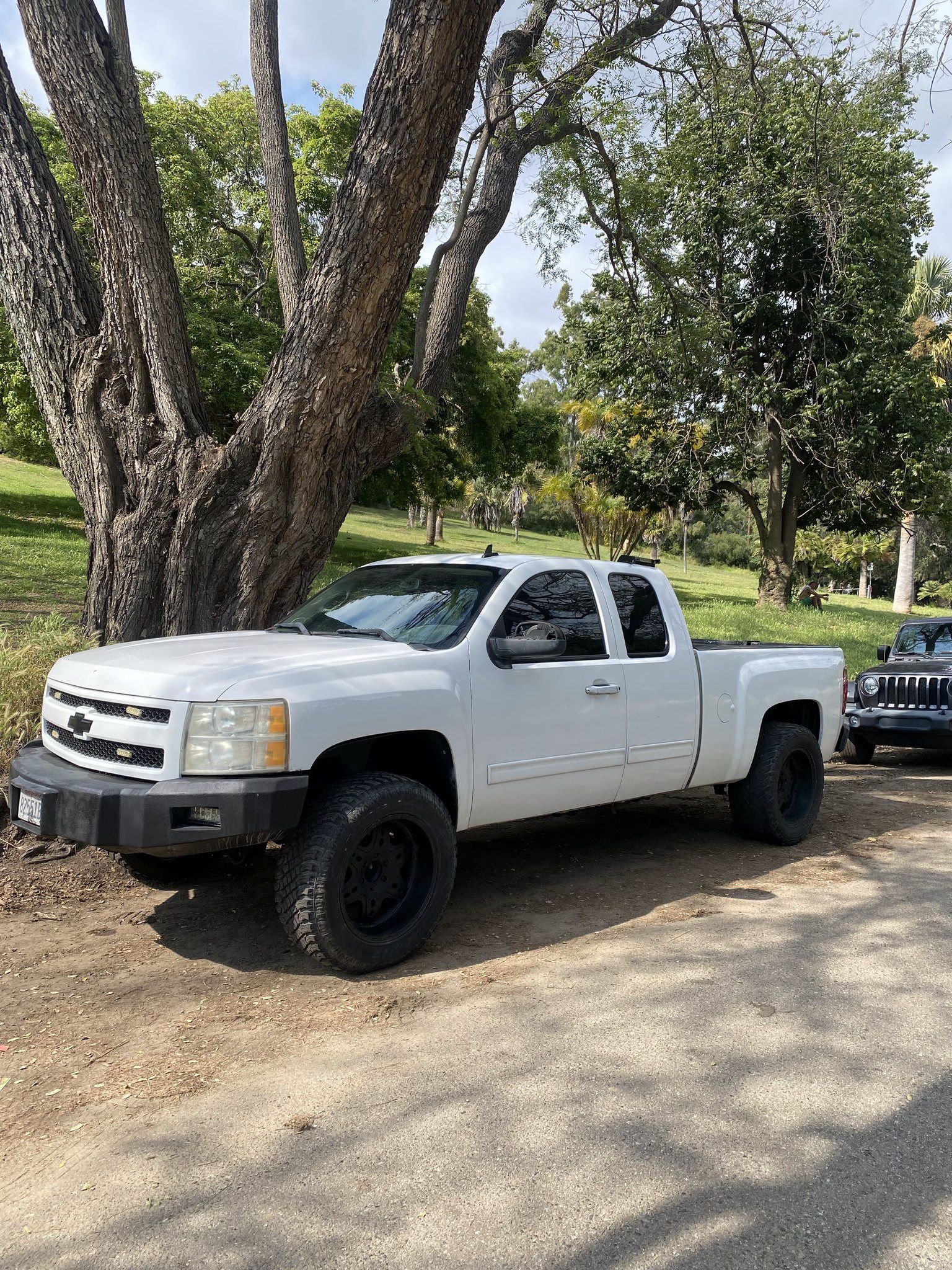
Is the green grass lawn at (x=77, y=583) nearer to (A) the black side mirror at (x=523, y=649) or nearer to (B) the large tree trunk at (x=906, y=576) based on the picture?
(B) the large tree trunk at (x=906, y=576)

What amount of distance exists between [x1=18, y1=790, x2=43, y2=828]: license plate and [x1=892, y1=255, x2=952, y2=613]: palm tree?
4000 centimetres

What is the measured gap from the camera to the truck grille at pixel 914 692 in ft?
32.0

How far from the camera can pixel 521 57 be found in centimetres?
952

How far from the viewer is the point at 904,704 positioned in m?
9.97

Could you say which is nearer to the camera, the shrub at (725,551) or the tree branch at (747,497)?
the tree branch at (747,497)

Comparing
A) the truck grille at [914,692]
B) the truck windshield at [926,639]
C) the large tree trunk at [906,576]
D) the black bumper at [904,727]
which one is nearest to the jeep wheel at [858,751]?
the black bumper at [904,727]

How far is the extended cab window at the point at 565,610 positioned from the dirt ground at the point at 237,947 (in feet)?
4.62

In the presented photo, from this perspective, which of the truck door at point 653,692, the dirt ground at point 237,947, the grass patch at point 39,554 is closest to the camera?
the dirt ground at point 237,947

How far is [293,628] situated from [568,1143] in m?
3.22

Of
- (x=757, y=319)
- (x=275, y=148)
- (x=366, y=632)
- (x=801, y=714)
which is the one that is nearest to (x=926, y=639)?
(x=801, y=714)

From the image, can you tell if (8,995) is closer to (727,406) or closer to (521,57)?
(521,57)

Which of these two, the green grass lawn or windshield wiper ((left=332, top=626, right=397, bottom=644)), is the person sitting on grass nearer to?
the green grass lawn

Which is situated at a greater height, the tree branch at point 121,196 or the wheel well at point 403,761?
the tree branch at point 121,196

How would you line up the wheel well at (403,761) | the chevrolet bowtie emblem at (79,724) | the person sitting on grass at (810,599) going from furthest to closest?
the person sitting on grass at (810,599)
the wheel well at (403,761)
the chevrolet bowtie emblem at (79,724)
